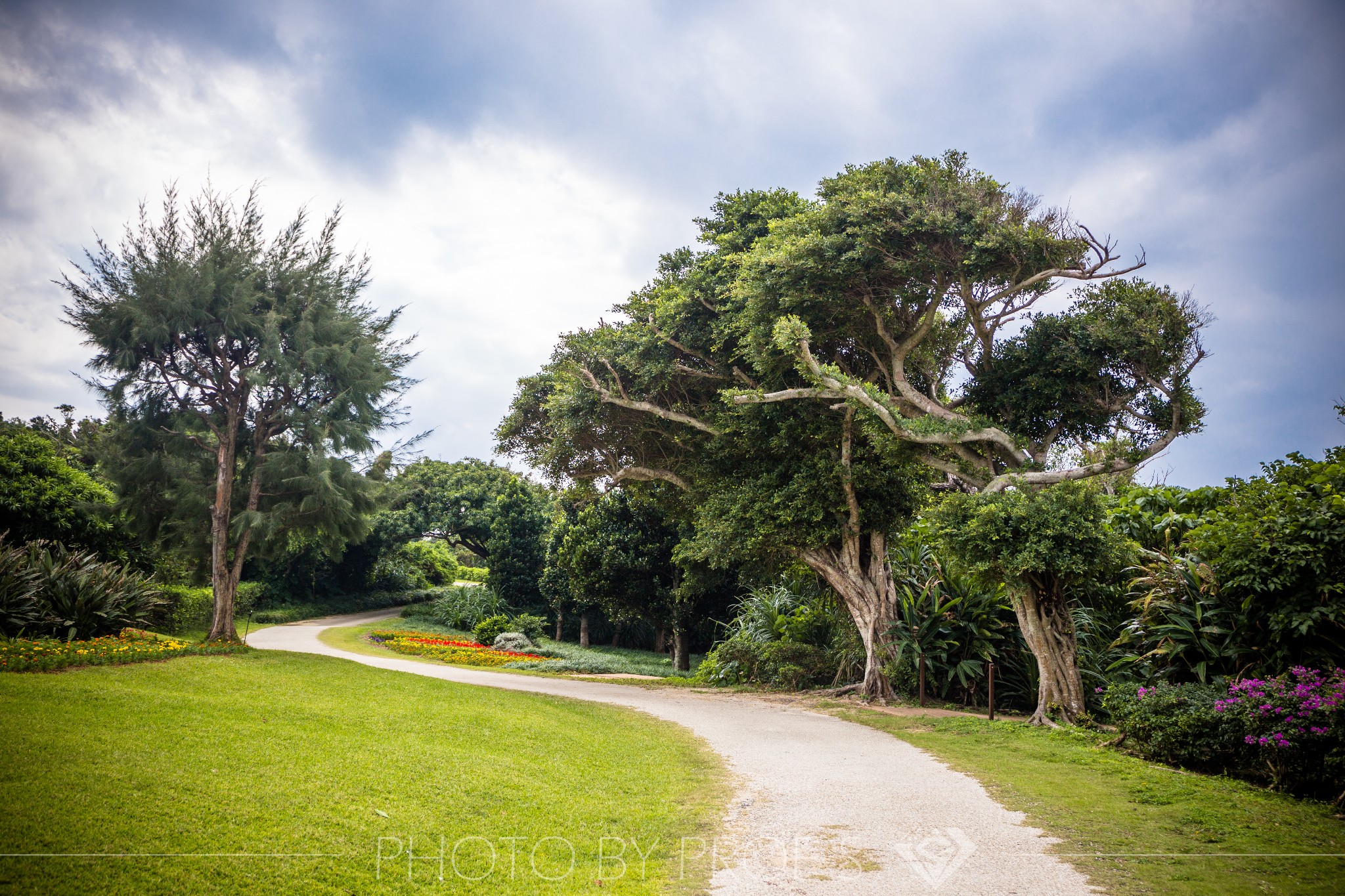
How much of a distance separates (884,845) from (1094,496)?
287 inches

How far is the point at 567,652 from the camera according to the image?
78.6 ft

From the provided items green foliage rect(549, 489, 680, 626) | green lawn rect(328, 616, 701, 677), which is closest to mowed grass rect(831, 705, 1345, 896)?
green lawn rect(328, 616, 701, 677)

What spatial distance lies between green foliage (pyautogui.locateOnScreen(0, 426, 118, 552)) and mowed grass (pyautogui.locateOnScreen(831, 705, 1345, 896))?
17224mm

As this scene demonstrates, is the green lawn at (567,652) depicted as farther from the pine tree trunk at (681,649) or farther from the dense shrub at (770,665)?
the dense shrub at (770,665)

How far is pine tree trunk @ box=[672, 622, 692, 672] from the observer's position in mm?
23438

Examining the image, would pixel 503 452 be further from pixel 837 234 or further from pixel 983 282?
pixel 983 282

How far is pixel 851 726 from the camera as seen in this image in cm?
1098

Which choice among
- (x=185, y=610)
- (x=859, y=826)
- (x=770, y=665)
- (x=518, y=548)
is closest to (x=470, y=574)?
(x=518, y=548)

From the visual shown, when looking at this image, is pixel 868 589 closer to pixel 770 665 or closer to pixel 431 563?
pixel 770 665

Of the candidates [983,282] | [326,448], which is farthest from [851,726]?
[326,448]

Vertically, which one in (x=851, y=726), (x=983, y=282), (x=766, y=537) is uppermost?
(x=983, y=282)

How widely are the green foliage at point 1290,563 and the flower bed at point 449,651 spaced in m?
16.1

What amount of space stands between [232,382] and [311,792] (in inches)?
480

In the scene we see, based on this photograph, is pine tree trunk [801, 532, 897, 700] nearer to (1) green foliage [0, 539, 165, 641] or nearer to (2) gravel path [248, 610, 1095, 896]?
(2) gravel path [248, 610, 1095, 896]
